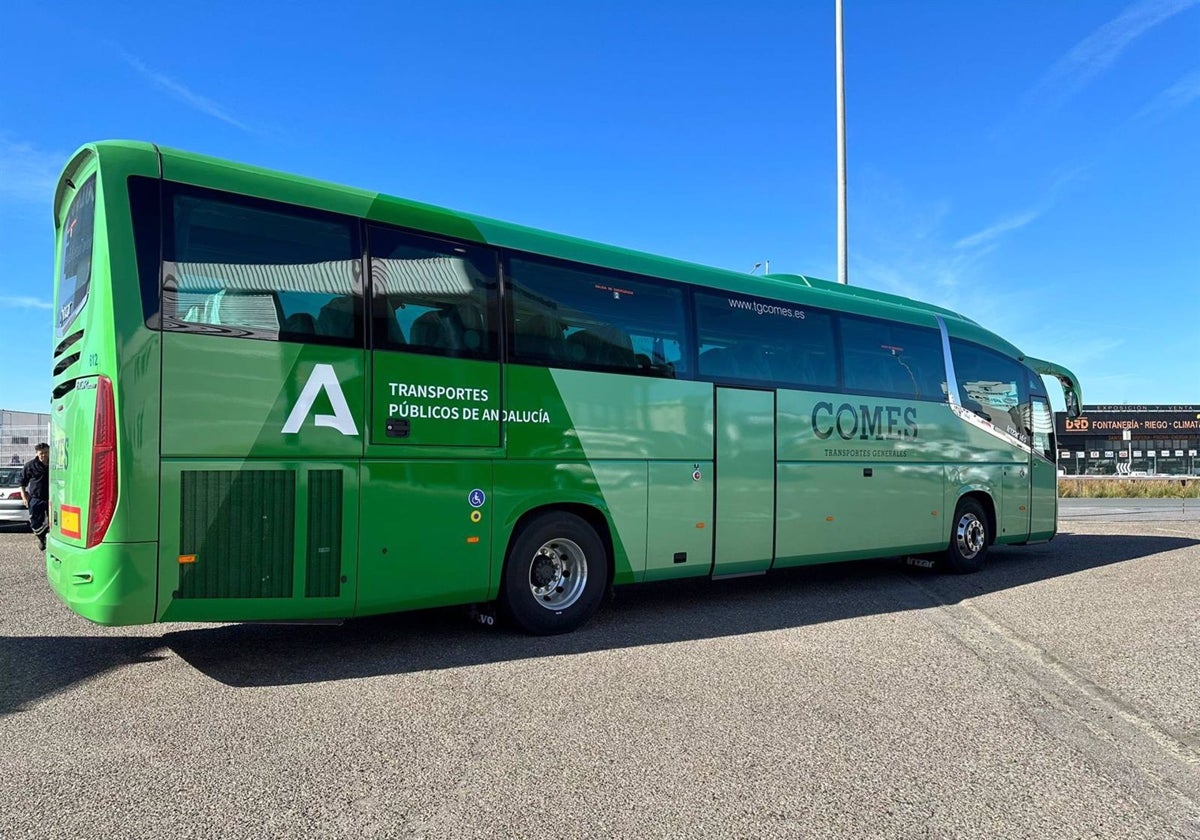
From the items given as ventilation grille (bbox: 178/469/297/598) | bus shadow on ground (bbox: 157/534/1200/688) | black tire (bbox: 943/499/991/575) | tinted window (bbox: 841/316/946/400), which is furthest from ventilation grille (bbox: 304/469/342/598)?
black tire (bbox: 943/499/991/575)

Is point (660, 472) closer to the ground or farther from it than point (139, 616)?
farther from it

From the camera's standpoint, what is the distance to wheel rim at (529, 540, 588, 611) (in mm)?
7402

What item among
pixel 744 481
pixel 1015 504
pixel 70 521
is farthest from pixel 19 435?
pixel 1015 504

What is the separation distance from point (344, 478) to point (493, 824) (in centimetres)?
321

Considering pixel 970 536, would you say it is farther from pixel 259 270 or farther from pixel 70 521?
pixel 70 521

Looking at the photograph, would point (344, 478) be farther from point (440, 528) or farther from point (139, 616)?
point (139, 616)

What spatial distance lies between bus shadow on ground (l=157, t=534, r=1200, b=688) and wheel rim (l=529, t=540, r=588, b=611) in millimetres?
351

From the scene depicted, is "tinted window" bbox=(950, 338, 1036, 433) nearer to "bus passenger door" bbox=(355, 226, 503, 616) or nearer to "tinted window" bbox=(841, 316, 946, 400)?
"tinted window" bbox=(841, 316, 946, 400)

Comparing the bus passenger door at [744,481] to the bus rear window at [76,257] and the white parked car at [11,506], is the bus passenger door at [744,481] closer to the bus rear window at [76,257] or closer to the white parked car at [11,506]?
the bus rear window at [76,257]

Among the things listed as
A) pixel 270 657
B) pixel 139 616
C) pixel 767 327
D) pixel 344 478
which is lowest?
pixel 270 657

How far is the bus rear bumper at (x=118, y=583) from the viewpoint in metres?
5.33

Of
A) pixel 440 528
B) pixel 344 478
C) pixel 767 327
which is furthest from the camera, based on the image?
pixel 767 327

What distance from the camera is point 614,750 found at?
176 inches

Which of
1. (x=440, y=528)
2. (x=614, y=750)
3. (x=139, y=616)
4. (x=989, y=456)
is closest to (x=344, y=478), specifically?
(x=440, y=528)
